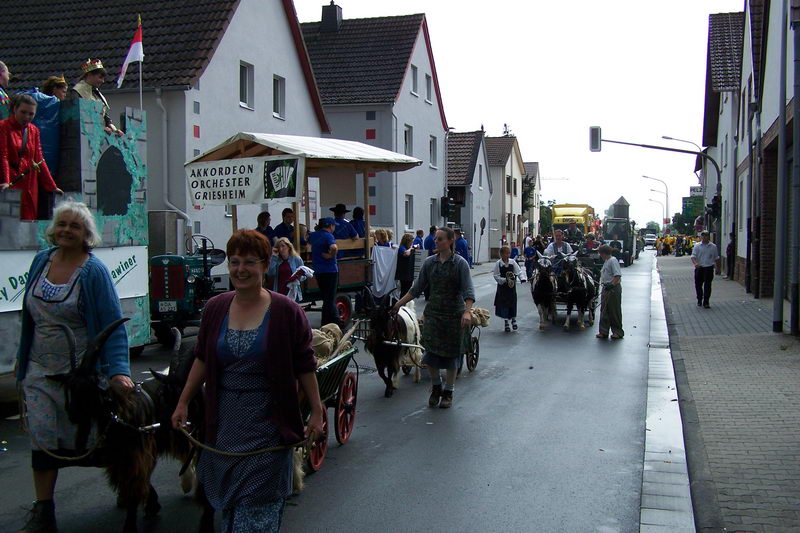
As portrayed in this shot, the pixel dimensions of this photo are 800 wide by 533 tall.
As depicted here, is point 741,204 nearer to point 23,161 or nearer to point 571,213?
point 571,213

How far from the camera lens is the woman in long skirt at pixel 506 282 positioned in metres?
14.7

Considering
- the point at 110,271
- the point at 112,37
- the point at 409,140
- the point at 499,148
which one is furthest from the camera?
the point at 499,148

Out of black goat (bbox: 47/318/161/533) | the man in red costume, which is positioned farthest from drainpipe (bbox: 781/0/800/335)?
black goat (bbox: 47/318/161/533)

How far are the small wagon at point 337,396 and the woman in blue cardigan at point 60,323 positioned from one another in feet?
4.93

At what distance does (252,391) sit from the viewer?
12.0 ft

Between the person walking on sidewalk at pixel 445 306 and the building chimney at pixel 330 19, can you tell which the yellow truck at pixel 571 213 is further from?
the person walking on sidewalk at pixel 445 306

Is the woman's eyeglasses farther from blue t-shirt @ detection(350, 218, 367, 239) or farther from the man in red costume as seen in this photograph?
blue t-shirt @ detection(350, 218, 367, 239)

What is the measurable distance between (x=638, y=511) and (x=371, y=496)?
5.93 ft

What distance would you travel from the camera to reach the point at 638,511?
5.46 meters

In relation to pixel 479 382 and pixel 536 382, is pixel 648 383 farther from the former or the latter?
pixel 479 382

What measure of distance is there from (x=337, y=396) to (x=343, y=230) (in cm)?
899

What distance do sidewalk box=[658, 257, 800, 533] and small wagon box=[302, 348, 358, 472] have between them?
2668mm

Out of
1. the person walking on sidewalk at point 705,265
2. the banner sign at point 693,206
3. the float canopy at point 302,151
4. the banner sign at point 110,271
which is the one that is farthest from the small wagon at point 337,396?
the banner sign at point 693,206

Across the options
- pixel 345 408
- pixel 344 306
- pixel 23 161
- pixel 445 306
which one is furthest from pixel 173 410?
pixel 344 306
